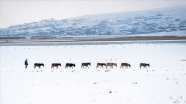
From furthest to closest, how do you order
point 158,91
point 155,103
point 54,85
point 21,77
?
point 21,77
point 54,85
point 158,91
point 155,103

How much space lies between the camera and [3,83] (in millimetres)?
18266

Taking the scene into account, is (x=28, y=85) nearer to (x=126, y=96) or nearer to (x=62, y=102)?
(x=62, y=102)

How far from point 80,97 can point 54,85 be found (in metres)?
3.51

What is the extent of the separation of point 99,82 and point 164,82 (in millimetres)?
3576

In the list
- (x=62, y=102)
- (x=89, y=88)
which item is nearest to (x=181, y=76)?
(x=89, y=88)

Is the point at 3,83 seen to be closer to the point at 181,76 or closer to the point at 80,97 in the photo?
the point at 80,97

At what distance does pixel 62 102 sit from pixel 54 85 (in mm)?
4017

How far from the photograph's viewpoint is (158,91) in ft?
49.1

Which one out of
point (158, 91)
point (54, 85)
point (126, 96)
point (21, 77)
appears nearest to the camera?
point (126, 96)

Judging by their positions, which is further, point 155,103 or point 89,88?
point 89,88

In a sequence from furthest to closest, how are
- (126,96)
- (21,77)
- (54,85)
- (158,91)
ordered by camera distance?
(21,77), (54,85), (158,91), (126,96)

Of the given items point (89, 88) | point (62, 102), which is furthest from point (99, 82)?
point (62, 102)

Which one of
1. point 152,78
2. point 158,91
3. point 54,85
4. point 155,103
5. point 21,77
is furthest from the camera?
point 21,77

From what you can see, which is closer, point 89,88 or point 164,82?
point 89,88
